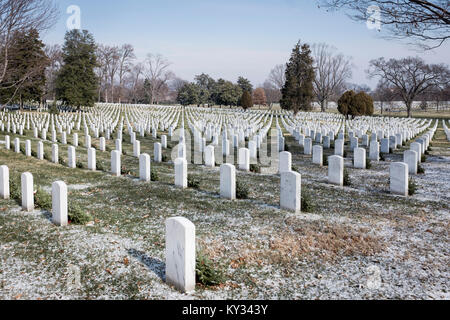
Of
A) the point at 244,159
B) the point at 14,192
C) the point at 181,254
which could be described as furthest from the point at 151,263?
the point at 244,159

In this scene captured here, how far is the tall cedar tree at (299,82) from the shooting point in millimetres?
41469

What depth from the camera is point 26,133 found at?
20766 mm

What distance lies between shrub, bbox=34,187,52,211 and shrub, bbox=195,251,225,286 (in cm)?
415

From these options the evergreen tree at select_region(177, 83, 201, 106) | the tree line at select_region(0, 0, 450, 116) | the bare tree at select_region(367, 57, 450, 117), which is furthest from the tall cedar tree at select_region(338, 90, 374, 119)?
the evergreen tree at select_region(177, 83, 201, 106)

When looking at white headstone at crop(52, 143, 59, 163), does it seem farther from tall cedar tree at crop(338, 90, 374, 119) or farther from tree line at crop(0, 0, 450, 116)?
tall cedar tree at crop(338, 90, 374, 119)

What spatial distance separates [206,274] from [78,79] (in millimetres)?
42678

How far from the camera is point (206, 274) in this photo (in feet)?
12.9

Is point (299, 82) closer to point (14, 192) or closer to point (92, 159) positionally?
point (92, 159)

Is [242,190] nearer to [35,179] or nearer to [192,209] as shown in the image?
[192,209]

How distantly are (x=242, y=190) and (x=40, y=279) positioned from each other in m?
4.37

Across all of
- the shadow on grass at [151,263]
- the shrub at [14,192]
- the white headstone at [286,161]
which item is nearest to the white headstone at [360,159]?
the white headstone at [286,161]

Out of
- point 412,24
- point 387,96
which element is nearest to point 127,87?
point 387,96

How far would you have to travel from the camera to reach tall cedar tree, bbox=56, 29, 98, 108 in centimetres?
4051
